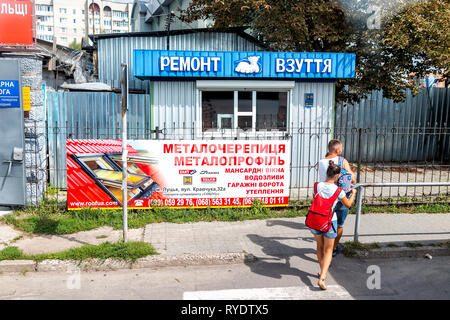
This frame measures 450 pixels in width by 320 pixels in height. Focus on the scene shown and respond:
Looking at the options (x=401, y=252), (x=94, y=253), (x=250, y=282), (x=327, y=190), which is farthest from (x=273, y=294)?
(x=94, y=253)

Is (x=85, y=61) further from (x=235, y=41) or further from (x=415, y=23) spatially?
(x=415, y=23)

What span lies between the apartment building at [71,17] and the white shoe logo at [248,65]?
79.3 metres

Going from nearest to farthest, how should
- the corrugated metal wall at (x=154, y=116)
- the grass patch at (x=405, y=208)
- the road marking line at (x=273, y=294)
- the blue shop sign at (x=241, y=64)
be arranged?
1. the road marking line at (x=273, y=294)
2. the grass patch at (x=405, y=208)
3. the blue shop sign at (x=241, y=64)
4. the corrugated metal wall at (x=154, y=116)

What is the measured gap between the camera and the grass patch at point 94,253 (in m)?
5.57

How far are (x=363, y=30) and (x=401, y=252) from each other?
8133 millimetres

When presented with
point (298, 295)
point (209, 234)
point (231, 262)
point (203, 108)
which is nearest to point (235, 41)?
point (203, 108)

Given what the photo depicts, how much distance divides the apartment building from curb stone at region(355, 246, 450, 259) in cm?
8394

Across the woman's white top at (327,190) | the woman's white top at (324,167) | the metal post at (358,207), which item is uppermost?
the woman's white top at (324,167)

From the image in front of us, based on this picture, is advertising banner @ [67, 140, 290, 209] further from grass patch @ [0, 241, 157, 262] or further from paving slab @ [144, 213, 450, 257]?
grass patch @ [0, 241, 157, 262]

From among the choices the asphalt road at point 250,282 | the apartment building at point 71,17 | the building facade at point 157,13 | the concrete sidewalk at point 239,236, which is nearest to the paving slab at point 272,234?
the concrete sidewalk at point 239,236

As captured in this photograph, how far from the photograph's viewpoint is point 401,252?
607 cm

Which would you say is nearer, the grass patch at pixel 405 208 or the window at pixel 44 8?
the grass patch at pixel 405 208

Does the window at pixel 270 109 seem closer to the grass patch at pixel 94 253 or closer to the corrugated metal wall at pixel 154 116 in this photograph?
the corrugated metal wall at pixel 154 116
